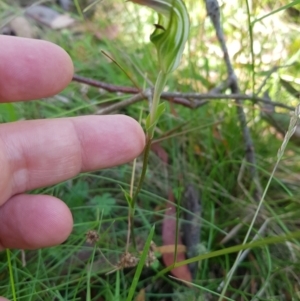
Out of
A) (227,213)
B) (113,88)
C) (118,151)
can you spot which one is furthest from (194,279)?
(113,88)

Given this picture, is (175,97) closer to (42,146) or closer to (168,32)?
(42,146)

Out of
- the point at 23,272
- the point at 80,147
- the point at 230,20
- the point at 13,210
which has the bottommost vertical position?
the point at 23,272

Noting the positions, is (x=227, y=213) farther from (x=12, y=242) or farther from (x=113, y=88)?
(x=12, y=242)

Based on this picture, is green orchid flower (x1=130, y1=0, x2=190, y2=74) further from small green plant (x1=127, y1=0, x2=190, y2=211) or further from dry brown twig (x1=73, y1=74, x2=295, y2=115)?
dry brown twig (x1=73, y1=74, x2=295, y2=115)

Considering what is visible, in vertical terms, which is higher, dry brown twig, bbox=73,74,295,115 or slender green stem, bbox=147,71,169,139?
slender green stem, bbox=147,71,169,139

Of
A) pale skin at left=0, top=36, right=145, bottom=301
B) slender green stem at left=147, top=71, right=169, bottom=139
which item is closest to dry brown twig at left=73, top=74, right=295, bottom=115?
pale skin at left=0, top=36, right=145, bottom=301

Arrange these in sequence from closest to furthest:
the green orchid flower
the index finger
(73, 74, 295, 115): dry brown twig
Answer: the green orchid flower, the index finger, (73, 74, 295, 115): dry brown twig

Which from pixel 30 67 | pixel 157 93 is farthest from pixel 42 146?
pixel 157 93

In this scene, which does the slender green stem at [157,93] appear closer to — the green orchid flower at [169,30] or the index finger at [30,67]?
the green orchid flower at [169,30]
